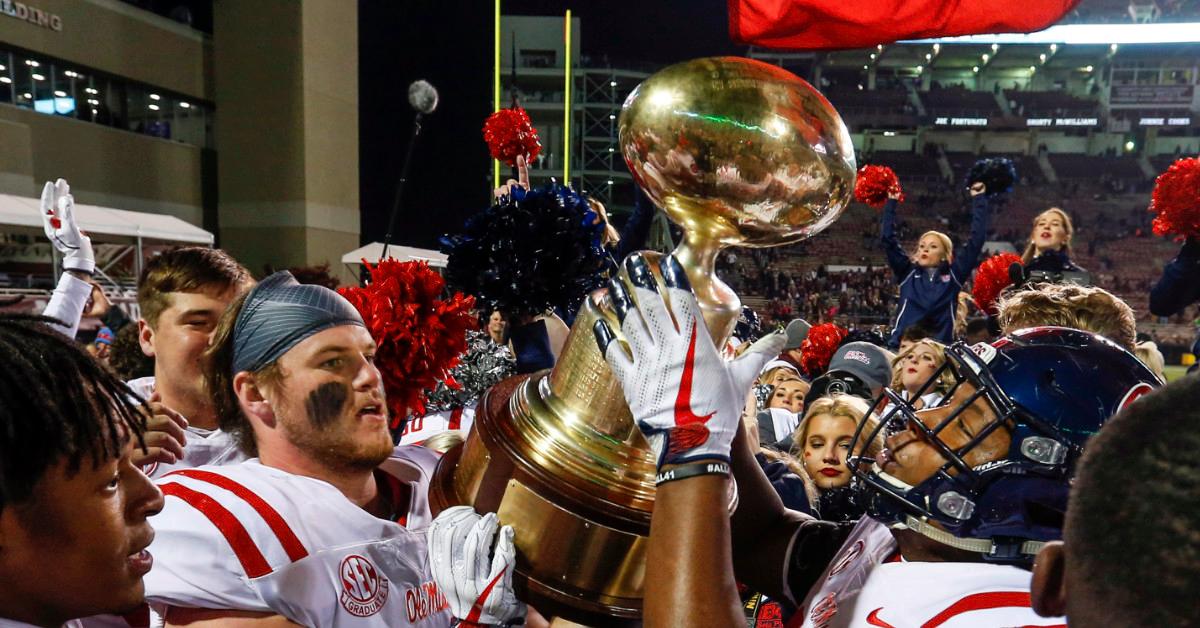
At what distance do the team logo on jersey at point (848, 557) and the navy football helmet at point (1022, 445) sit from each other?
0.22m

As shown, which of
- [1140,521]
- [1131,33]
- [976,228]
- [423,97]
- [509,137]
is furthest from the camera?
[1131,33]

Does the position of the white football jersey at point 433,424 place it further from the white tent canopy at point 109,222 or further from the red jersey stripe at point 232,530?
the white tent canopy at point 109,222

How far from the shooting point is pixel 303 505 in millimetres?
1713

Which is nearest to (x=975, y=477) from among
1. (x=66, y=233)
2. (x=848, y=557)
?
(x=848, y=557)

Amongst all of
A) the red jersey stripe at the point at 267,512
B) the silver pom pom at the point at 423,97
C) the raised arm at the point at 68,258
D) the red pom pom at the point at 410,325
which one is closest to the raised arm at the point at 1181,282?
the red pom pom at the point at 410,325

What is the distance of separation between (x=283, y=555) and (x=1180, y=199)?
164 inches

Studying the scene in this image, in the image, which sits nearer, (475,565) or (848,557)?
(475,565)

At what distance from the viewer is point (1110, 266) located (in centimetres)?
2803

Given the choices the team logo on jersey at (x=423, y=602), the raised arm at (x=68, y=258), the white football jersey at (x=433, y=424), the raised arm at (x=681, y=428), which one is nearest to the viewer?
the raised arm at (x=681, y=428)

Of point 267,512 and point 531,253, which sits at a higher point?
point 531,253

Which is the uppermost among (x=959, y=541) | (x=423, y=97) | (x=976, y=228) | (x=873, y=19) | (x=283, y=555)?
(x=873, y=19)

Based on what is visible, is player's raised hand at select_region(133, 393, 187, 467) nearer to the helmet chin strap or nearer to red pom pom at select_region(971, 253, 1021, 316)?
the helmet chin strap

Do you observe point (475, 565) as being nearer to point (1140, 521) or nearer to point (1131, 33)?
point (1140, 521)

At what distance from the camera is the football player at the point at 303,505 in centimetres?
153
